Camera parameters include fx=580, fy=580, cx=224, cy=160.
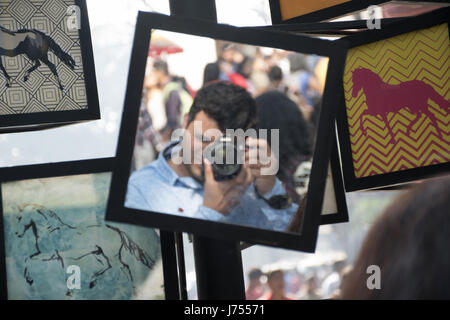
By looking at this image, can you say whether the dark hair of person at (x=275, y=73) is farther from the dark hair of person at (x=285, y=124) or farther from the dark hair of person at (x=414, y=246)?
the dark hair of person at (x=414, y=246)

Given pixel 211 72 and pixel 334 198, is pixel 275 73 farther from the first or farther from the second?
pixel 334 198

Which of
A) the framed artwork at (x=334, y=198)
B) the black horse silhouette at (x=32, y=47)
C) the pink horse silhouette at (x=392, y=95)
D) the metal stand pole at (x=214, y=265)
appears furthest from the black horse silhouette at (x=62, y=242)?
the pink horse silhouette at (x=392, y=95)

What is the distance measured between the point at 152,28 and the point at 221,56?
11cm

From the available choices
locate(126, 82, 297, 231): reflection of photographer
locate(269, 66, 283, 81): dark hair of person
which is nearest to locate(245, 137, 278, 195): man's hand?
locate(126, 82, 297, 231): reflection of photographer

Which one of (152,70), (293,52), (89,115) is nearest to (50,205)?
(89,115)

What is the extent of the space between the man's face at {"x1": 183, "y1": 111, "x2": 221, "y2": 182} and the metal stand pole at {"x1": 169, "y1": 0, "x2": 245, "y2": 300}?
121mm

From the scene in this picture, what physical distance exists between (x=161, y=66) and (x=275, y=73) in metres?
0.18

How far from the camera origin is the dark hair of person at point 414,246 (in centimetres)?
54

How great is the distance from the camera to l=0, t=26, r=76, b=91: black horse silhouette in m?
0.94

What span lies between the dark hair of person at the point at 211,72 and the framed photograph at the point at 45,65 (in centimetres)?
20

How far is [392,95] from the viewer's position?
1.03m

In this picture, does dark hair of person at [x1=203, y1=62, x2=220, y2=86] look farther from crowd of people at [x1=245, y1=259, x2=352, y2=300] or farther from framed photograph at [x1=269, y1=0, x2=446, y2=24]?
crowd of people at [x1=245, y1=259, x2=352, y2=300]
